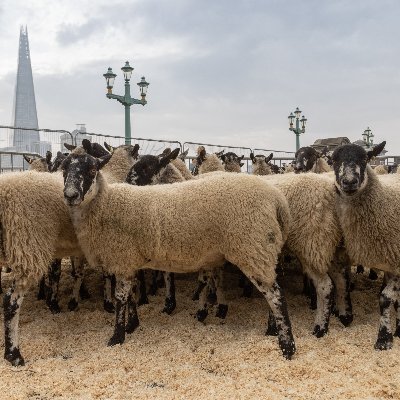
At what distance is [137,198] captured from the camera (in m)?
4.57

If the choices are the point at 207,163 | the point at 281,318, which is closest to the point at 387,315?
the point at 281,318

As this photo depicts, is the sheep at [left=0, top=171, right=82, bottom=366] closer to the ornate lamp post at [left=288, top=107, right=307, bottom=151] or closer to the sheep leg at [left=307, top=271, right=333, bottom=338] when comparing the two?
the sheep leg at [left=307, top=271, right=333, bottom=338]

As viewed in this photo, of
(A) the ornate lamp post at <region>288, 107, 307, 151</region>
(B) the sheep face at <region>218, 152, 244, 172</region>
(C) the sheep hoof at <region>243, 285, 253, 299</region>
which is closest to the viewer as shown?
(C) the sheep hoof at <region>243, 285, 253, 299</region>

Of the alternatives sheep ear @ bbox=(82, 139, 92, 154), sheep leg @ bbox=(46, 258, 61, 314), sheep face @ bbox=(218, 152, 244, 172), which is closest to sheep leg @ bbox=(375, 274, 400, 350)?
sheep leg @ bbox=(46, 258, 61, 314)

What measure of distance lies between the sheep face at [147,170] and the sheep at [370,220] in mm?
2576

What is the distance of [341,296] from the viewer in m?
4.87

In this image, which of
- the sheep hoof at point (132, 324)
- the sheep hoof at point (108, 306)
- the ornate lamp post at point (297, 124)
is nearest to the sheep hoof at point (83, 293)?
the sheep hoof at point (108, 306)

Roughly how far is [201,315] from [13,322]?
81.7 inches

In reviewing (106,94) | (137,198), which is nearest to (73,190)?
(137,198)

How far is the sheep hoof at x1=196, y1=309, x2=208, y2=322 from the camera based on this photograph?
508cm

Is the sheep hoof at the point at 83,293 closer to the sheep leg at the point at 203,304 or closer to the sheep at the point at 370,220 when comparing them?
the sheep leg at the point at 203,304

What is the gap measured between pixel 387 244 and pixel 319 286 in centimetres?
83

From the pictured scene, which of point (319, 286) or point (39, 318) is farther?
point (39, 318)

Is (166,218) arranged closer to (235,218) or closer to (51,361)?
(235,218)
